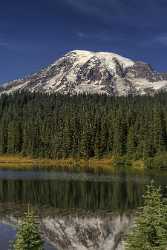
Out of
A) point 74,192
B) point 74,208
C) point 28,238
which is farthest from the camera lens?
point 74,192

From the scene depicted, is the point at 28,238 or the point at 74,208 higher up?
the point at 28,238

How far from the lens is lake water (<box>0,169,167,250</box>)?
1735 inches

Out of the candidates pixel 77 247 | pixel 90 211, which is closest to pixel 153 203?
pixel 77 247

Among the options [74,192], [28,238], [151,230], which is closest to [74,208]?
[74,192]

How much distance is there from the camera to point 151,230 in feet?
77.6

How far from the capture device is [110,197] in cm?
7500

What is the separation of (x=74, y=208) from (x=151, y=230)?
4027cm

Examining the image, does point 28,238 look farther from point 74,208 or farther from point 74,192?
point 74,192

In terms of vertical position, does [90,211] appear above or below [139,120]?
below

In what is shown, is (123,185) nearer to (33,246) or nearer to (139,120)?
(33,246)

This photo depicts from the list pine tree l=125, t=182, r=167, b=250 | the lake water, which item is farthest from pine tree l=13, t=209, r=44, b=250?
the lake water

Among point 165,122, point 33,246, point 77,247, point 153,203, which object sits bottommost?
point 77,247

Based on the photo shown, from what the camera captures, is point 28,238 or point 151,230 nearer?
point 151,230

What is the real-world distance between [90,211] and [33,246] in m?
37.4
